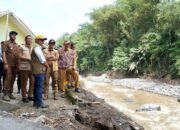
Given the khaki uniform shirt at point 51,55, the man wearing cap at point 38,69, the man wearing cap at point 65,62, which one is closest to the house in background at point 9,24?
the man wearing cap at point 65,62

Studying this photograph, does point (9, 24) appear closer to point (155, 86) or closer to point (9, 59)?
point (155, 86)

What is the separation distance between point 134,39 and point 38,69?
2956 cm

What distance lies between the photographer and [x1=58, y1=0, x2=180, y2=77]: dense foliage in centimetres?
2789

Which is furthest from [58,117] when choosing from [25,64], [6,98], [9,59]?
[9,59]

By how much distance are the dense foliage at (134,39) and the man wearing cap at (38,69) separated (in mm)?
17485

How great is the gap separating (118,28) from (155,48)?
11.3 meters

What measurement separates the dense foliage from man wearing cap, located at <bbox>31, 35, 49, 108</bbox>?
17.5 m

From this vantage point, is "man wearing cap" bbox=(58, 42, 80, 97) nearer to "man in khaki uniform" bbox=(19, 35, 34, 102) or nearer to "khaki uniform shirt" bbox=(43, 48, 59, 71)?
"khaki uniform shirt" bbox=(43, 48, 59, 71)

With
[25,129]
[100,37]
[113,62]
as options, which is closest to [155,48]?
[113,62]

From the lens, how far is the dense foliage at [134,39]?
27.9m

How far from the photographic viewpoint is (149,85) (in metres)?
25.4

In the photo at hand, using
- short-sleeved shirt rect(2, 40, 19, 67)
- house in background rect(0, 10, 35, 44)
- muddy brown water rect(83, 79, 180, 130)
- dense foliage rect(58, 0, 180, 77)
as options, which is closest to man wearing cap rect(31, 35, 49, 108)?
short-sleeved shirt rect(2, 40, 19, 67)

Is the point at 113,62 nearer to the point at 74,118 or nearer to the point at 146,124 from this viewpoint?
the point at 146,124

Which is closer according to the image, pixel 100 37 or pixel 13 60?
pixel 13 60
